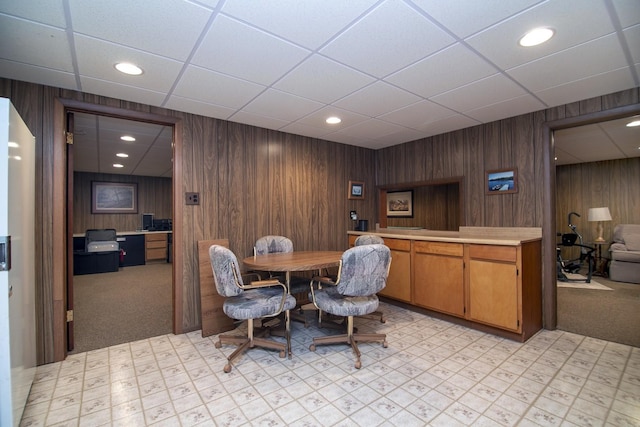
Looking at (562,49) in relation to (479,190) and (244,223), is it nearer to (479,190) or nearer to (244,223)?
(479,190)

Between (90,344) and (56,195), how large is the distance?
1.50m

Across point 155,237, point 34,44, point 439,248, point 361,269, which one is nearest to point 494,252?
point 439,248

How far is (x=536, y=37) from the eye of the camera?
1.91 meters

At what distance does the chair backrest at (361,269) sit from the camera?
7.93 feet

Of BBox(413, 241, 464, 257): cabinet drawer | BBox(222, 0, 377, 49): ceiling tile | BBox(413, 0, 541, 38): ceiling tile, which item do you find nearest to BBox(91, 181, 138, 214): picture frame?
BBox(413, 241, 464, 257): cabinet drawer

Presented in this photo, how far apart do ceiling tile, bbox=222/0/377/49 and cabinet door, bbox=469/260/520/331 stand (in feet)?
8.75

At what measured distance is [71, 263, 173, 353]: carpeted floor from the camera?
3.11 meters

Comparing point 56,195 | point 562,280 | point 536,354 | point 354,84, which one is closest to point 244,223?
point 56,195

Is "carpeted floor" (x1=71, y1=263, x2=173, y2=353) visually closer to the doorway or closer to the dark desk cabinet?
the doorway

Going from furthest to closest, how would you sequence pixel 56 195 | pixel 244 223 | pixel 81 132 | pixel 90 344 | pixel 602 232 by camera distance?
pixel 602 232, pixel 81 132, pixel 244 223, pixel 90 344, pixel 56 195

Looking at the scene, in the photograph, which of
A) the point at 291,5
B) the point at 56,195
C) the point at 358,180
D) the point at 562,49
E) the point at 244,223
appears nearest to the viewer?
the point at 291,5

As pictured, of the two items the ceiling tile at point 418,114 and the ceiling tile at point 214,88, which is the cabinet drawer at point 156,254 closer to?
the ceiling tile at point 214,88

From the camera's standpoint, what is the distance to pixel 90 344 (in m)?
2.90

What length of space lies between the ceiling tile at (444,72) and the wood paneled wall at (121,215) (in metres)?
8.26
